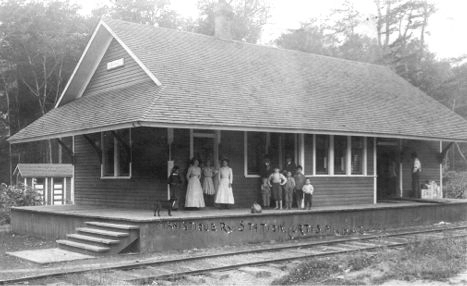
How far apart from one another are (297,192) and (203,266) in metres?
6.69

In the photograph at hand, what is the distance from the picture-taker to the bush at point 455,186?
30.1 m

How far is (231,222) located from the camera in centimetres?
1468

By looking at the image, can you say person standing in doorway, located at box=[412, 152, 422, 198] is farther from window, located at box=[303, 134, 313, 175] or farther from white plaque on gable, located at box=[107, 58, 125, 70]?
white plaque on gable, located at box=[107, 58, 125, 70]

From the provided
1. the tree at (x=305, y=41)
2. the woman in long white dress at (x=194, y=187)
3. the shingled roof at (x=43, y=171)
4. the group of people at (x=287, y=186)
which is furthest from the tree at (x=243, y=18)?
the woman in long white dress at (x=194, y=187)

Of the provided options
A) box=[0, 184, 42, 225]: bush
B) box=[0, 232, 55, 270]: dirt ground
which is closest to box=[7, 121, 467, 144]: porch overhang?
box=[0, 232, 55, 270]: dirt ground

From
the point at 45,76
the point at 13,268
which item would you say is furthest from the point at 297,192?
the point at 45,76

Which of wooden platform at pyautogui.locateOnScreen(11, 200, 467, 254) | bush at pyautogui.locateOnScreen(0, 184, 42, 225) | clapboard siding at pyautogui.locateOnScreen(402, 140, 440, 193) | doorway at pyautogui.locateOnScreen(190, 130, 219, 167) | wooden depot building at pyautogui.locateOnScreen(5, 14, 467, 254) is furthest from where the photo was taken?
bush at pyautogui.locateOnScreen(0, 184, 42, 225)

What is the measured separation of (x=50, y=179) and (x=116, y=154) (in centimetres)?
1763

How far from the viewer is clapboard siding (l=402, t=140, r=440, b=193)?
2328 centimetres

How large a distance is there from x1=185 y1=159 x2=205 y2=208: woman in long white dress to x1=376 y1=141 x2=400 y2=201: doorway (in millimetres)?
9283

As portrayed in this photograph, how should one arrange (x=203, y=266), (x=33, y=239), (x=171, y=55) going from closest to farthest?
(x=203, y=266) < (x=33, y=239) < (x=171, y=55)

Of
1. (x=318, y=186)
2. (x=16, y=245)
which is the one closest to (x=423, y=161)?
(x=318, y=186)

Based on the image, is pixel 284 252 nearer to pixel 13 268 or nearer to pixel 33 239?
pixel 13 268

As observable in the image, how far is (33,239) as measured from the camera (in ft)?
57.5
